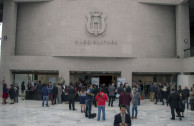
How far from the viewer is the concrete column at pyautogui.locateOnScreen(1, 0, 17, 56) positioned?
25.8 meters

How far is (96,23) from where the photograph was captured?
82.6 feet

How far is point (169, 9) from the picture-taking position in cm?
2689

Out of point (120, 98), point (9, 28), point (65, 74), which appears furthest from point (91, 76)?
point (120, 98)

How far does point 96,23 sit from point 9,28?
9966 millimetres

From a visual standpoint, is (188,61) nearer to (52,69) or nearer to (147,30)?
(147,30)

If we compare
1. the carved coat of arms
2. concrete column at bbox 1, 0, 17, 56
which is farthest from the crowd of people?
the carved coat of arms

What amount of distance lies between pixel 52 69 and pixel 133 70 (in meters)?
9.07

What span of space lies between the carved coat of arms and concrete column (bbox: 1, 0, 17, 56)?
8639 millimetres

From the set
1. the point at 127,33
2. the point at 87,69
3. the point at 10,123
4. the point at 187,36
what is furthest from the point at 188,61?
the point at 10,123

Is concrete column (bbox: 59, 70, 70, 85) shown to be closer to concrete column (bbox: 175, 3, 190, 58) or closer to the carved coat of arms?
the carved coat of arms

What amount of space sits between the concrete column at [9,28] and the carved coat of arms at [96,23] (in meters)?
8.64

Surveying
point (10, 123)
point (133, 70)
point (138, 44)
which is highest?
point (138, 44)

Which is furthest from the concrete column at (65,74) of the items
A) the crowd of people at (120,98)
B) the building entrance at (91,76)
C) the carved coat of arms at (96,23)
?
the carved coat of arms at (96,23)

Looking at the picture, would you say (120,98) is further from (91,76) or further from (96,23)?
(91,76)
